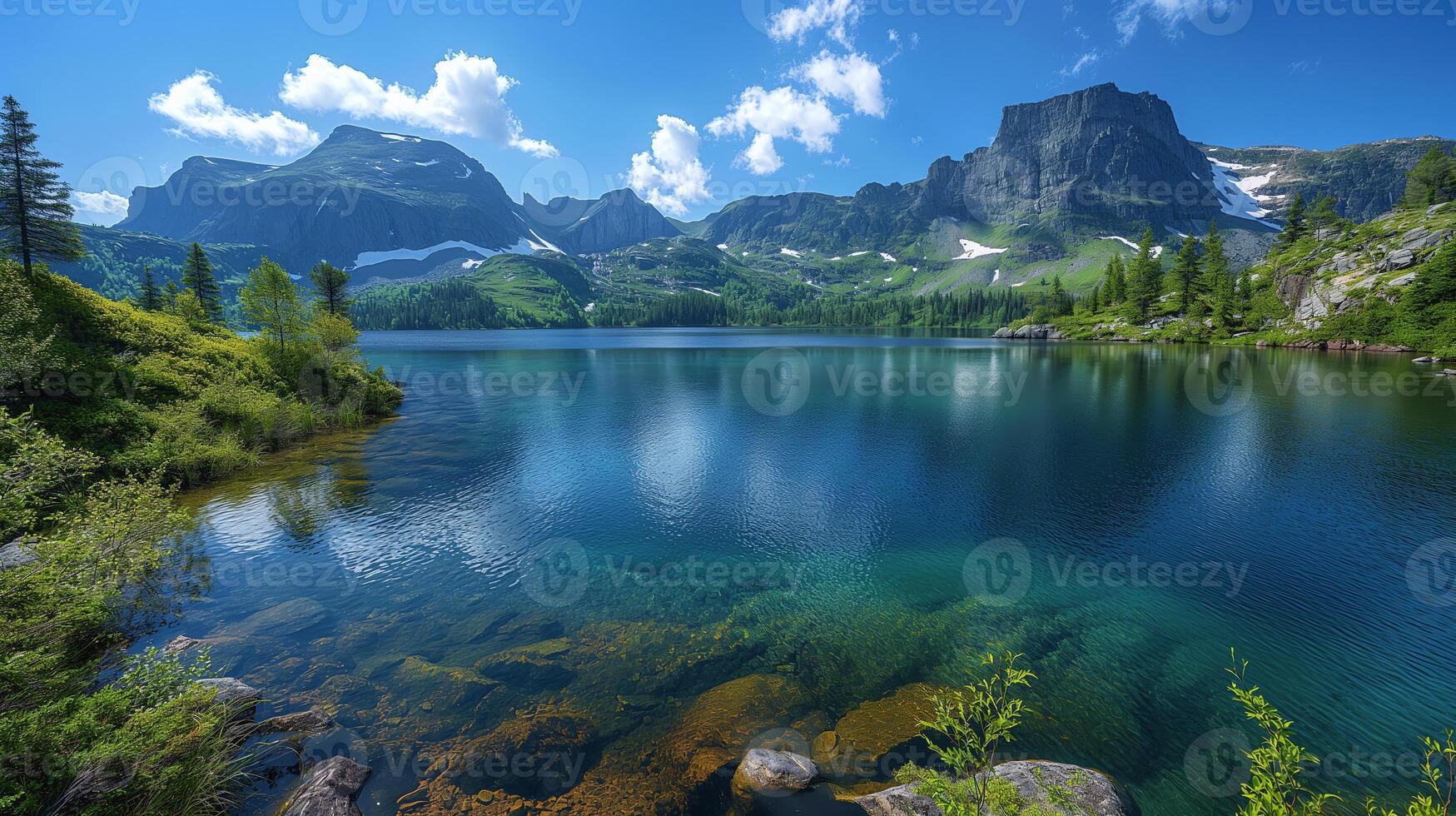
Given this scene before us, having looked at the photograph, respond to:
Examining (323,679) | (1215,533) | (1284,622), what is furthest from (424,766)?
(1215,533)

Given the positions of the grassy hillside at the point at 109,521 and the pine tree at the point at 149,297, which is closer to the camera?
the grassy hillside at the point at 109,521

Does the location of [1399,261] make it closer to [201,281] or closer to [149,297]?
[201,281]

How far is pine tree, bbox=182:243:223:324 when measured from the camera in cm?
7944

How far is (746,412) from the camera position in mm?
60500

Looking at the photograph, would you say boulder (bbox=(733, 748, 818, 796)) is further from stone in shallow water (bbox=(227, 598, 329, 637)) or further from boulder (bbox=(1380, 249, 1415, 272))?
boulder (bbox=(1380, 249, 1415, 272))

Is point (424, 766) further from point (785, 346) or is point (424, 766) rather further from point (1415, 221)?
point (1415, 221)

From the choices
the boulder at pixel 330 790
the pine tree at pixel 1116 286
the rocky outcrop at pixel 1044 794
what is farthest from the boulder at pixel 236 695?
the pine tree at pixel 1116 286

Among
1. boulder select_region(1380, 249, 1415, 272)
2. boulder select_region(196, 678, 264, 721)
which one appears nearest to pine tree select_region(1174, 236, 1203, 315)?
boulder select_region(1380, 249, 1415, 272)

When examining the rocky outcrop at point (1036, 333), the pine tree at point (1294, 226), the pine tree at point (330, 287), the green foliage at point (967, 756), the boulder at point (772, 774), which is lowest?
the boulder at point (772, 774)

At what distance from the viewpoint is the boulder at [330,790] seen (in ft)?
38.5

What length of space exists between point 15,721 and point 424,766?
761 centimetres

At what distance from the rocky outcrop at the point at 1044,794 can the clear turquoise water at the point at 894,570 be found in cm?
134

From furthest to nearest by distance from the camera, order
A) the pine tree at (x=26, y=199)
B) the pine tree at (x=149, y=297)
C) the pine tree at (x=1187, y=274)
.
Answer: the pine tree at (x=1187, y=274) < the pine tree at (x=149, y=297) < the pine tree at (x=26, y=199)

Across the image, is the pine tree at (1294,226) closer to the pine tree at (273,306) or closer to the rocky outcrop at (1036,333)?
the rocky outcrop at (1036,333)
